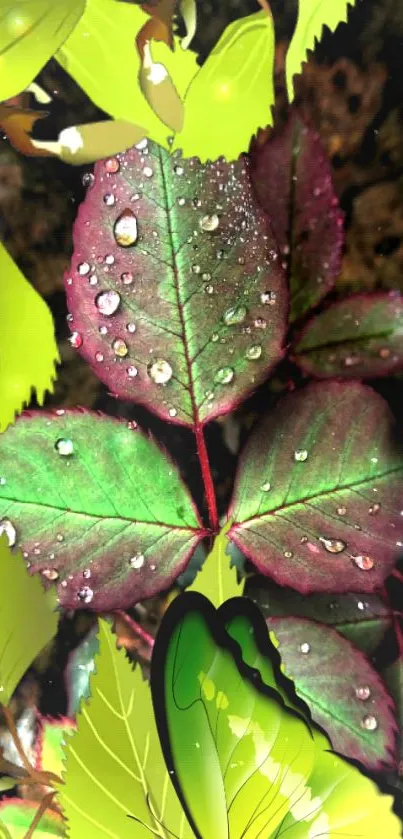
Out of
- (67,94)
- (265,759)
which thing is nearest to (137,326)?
(67,94)

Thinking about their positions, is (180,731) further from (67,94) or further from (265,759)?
(67,94)

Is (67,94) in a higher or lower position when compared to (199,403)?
higher

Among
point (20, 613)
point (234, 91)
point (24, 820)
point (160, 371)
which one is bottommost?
point (24, 820)

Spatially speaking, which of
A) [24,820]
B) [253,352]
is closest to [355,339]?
[253,352]

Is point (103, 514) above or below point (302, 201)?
below

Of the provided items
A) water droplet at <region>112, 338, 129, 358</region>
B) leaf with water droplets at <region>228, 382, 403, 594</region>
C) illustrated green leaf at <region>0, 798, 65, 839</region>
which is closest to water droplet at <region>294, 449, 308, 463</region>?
leaf with water droplets at <region>228, 382, 403, 594</region>

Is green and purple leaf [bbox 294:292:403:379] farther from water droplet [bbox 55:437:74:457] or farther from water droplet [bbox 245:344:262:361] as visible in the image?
water droplet [bbox 55:437:74:457]

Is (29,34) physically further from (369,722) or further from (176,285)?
(369,722)
